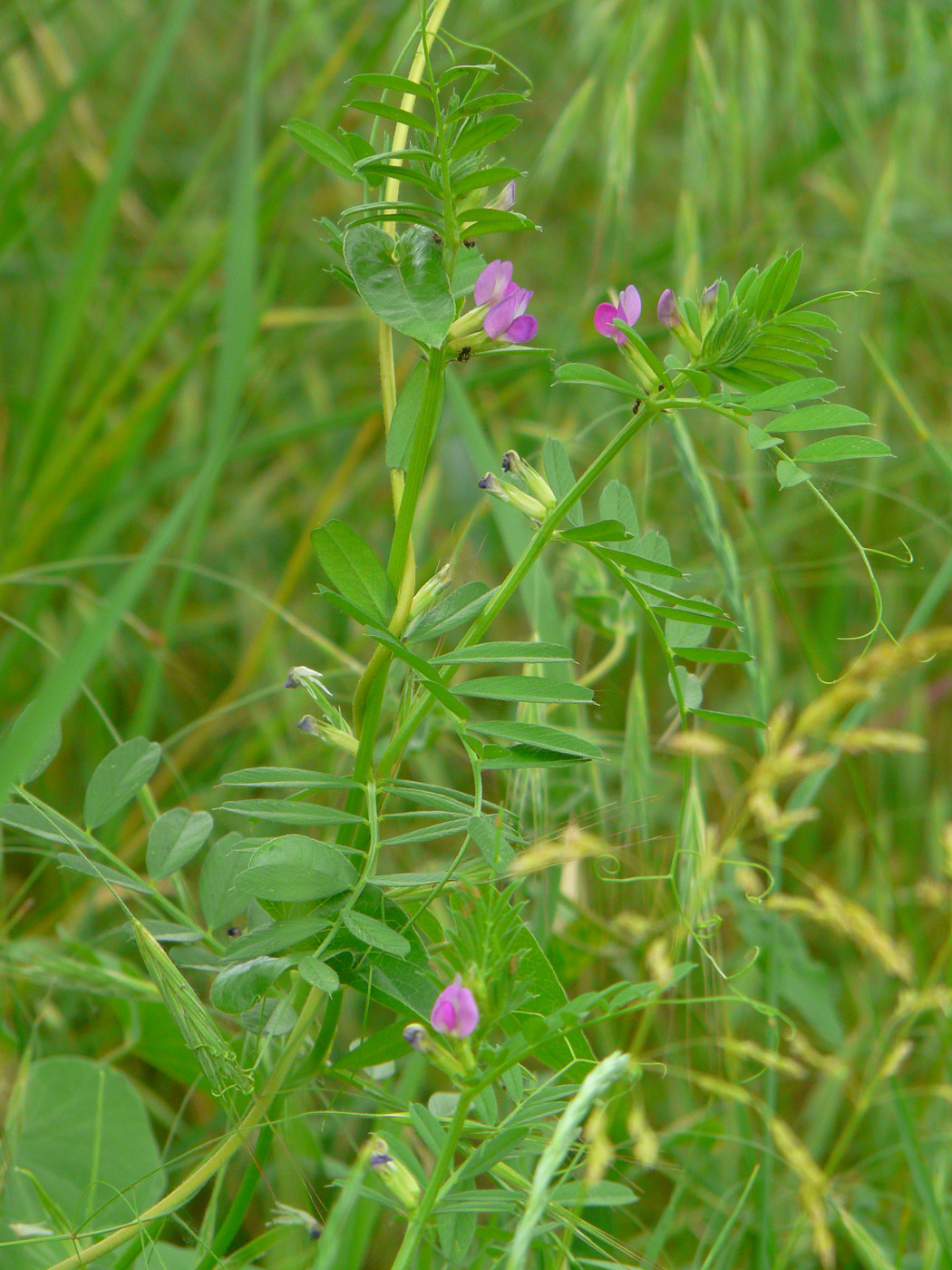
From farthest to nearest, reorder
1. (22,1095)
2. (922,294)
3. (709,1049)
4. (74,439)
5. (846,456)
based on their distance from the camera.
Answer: (922,294) < (74,439) < (709,1049) < (22,1095) < (846,456)

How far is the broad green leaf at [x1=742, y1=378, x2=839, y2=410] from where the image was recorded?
0.41 metres

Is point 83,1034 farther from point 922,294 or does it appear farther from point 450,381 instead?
point 922,294

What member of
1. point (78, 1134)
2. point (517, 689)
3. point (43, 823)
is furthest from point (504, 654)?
point (78, 1134)

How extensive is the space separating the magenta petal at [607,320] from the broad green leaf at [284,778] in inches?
7.6

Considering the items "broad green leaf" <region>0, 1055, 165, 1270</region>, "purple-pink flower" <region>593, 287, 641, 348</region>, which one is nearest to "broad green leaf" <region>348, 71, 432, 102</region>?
"purple-pink flower" <region>593, 287, 641, 348</region>

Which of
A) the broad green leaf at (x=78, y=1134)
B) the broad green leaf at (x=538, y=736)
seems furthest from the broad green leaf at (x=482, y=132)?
the broad green leaf at (x=78, y=1134)

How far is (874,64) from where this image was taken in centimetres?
134

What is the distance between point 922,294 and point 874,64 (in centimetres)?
28

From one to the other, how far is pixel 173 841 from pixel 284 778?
13cm

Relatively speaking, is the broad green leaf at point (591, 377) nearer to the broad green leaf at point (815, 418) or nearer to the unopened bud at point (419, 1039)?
the broad green leaf at point (815, 418)

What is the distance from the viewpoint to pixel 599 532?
411 millimetres

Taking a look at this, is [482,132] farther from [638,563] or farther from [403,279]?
[638,563]

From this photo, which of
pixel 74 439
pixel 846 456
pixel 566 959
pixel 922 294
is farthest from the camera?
pixel 922 294

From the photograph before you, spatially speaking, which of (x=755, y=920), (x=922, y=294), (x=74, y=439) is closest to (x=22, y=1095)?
(x=755, y=920)
